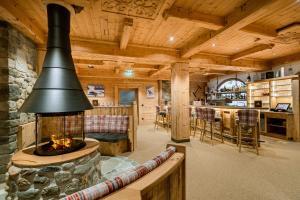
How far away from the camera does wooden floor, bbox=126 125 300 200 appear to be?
7.23 ft

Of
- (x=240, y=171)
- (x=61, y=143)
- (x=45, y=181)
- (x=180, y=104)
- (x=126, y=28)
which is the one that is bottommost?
(x=240, y=171)

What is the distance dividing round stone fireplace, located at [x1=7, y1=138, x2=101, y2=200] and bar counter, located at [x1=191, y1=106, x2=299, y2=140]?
4.32 m

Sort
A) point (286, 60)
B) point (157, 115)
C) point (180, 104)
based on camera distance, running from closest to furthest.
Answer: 1. point (180, 104)
2. point (286, 60)
3. point (157, 115)

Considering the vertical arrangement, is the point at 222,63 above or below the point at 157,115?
above

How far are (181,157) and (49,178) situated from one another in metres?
1.68

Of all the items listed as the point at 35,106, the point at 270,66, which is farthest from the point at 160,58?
the point at 270,66

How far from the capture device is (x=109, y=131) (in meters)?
4.26

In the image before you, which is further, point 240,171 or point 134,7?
point 240,171

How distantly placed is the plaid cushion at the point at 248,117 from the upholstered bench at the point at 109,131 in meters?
2.98

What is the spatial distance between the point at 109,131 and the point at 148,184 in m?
3.55

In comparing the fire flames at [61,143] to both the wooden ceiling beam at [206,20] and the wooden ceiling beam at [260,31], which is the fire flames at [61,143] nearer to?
the wooden ceiling beam at [206,20]

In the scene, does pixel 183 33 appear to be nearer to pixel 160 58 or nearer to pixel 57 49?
pixel 160 58

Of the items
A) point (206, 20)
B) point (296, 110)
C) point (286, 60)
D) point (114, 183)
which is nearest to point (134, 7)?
point (206, 20)

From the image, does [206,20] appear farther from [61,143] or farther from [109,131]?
[109,131]
